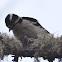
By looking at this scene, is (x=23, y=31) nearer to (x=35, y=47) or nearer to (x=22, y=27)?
(x=22, y=27)

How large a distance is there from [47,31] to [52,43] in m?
0.86

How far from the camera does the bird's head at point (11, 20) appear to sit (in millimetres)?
5910

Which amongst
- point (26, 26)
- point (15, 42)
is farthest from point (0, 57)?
point (26, 26)

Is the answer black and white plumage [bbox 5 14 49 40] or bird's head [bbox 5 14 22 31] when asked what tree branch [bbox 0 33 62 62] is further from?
bird's head [bbox 5 14 22 31]

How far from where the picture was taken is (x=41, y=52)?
206 inches

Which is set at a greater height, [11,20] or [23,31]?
[11,20]

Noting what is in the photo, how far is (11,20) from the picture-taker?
5.95 metres

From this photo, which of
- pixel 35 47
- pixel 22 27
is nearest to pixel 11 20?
pixel 22 27

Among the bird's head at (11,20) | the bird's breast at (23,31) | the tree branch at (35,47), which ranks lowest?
the tree branch at (35,47)

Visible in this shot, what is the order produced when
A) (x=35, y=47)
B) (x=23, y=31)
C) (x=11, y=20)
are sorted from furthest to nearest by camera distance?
(x=23, y=31)
(x=11, y=20)
(x=35, y=47)

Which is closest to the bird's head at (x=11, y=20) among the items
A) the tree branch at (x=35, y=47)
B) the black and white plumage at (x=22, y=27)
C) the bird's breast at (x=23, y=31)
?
the black and white plumage at (x=22, y=27)

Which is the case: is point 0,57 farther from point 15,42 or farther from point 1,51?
point 15,42

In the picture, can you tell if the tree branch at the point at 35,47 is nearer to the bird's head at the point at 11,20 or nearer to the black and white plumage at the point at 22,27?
the black and white plumage at the point at 22,27

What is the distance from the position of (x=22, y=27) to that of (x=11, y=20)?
1.33 feet
